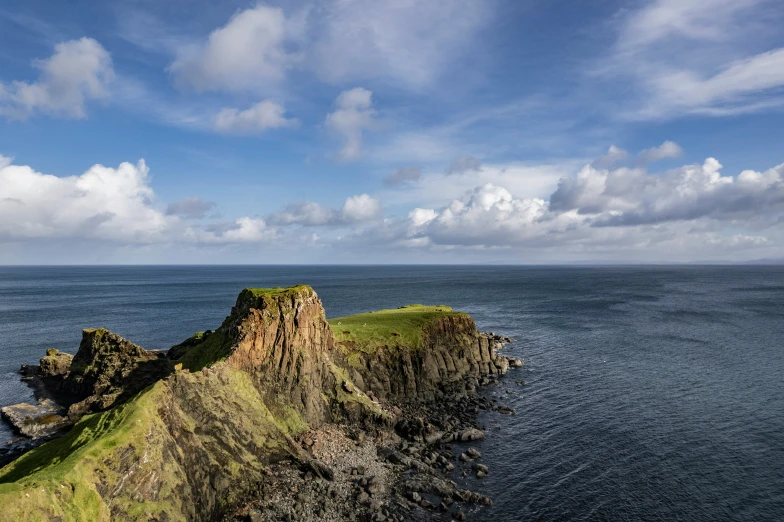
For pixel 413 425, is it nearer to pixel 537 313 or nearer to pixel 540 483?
pixel 540 483

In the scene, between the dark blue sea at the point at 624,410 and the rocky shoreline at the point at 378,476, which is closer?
the rocky shoreline at the point at 378,476

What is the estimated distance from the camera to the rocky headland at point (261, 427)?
34062 mm

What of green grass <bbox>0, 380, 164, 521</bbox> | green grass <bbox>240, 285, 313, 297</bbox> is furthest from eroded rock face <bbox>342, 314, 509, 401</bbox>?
green grass <bbox>0, 380, 164, 521</bbox>

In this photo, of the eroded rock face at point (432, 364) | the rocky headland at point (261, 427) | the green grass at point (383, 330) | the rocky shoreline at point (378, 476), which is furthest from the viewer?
the green grass at point (383, 330)

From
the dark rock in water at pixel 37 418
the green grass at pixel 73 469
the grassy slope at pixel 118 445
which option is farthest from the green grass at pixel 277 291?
the dark rock in water at pixel 37 418

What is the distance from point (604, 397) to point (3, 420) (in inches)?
3483

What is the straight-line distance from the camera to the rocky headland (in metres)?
34.1

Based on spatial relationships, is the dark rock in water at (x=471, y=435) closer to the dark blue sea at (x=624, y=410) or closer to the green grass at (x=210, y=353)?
the dark blue sea at (x=624, y=410)

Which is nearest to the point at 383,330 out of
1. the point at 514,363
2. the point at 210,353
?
the point at 514,363

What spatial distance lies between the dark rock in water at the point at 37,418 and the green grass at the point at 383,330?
39623 millimetres

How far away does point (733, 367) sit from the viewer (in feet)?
272

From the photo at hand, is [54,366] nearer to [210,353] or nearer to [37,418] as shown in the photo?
[37,418]

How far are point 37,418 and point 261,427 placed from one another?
3665 centimetres

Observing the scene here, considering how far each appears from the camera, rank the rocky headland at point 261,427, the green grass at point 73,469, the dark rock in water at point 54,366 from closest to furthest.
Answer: the green grass at point 73,469 < the rocky headland at point 261,427 < the dark rock in water at point 54,366
